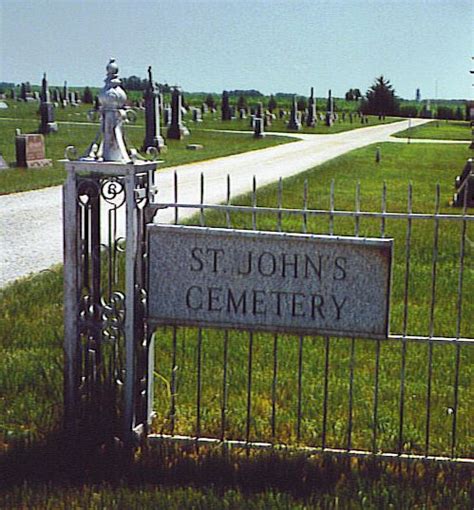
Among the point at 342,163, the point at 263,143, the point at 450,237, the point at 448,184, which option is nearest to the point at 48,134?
the point at 263,143

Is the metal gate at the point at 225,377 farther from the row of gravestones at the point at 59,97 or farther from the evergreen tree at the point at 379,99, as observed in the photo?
the evergreen tree at the point at 379,99

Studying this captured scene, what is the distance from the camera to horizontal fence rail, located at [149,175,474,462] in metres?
4.91

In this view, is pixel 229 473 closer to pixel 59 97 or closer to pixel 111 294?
pixel 111 294

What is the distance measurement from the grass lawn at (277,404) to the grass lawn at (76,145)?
22.7ft

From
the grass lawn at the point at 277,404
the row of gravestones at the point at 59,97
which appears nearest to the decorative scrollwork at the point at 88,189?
the grass lawn at the point at 277,404

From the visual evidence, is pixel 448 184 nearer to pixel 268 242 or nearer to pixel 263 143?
pixel 263 143

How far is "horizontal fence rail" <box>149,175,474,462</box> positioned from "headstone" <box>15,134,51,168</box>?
46.7 feet

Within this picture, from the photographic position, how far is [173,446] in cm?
493

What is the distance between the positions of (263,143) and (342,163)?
8104 millimetres

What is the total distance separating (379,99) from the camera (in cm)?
8681

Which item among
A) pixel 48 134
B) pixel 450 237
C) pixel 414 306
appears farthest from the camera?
pixel 48 134

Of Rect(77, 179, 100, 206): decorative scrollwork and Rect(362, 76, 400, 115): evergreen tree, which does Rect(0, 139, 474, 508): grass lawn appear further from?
Rect(362, 76, 400, 115): evergreen tree

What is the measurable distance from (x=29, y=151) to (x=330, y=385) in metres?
16.3

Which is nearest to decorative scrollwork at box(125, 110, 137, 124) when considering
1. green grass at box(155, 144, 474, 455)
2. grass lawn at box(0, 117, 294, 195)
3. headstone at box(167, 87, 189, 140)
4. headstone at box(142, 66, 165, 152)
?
green grass at box(155, 144, 474, 455)
